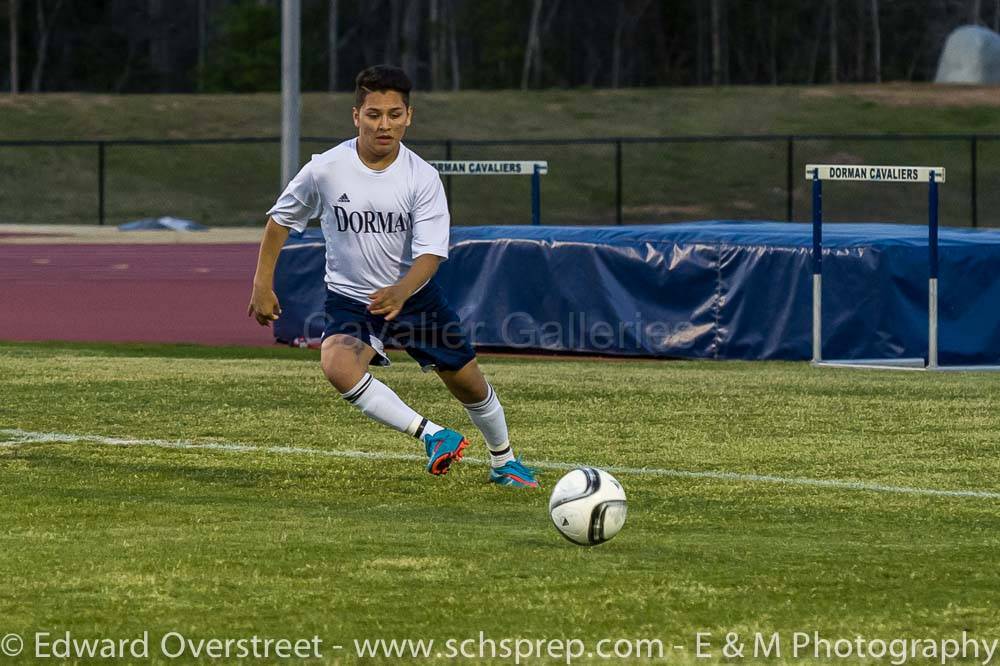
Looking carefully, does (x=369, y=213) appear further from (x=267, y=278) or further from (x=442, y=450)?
(x=442, y=450)

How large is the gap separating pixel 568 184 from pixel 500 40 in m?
31.0

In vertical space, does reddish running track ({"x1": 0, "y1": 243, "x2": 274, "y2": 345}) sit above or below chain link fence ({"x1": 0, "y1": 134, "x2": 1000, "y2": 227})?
below

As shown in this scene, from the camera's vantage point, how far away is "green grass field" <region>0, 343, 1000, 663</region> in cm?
596

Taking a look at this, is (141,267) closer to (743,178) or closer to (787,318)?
(787,318)

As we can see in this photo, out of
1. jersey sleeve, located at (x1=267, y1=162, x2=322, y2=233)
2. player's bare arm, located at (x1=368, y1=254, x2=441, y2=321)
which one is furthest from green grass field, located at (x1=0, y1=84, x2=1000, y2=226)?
player's bare arm, located at (x1=368, y1=254, x2=441, y2=321)

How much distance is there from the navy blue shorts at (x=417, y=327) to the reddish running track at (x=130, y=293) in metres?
10.9

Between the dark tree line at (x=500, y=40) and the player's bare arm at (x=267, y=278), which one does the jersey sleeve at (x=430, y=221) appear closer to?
the player's bare arm at (x=267, y=278)

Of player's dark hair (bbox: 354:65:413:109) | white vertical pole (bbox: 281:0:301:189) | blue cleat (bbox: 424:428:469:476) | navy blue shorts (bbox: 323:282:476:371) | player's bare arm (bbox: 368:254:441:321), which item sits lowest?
blue cleat (bbox: 424:428:469:476)

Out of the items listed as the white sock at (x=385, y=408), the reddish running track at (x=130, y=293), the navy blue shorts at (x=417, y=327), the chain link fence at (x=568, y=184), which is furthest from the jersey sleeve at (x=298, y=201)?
the chain link fence at (x=568, y=184)

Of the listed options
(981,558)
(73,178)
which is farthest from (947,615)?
(73,178)

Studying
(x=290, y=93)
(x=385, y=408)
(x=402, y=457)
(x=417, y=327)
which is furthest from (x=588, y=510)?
(x=290, y=93)

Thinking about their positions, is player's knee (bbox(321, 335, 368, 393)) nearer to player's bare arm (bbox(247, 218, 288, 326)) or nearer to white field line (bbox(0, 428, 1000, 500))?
player's bare arm (bbox(247, 218, 288, 326))

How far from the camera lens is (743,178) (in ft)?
180

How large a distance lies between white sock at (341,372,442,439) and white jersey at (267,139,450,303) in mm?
436
